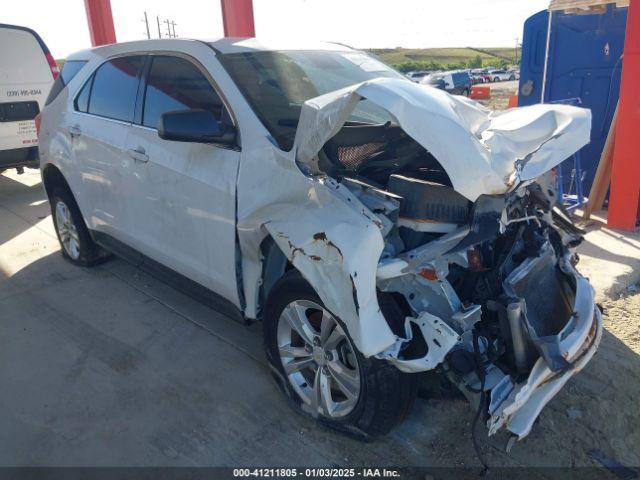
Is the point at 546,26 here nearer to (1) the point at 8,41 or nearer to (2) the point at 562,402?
(2) the point at 562,402

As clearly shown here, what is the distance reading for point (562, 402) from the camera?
10.2ft

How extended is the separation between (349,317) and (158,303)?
2572mm

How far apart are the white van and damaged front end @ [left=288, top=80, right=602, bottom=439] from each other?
667 cm

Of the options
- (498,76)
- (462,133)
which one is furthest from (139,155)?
(498,76)

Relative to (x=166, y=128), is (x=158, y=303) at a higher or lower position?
lower

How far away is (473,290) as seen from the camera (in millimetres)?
2705

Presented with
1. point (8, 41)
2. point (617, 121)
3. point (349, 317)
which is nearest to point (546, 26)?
point (617, 121)

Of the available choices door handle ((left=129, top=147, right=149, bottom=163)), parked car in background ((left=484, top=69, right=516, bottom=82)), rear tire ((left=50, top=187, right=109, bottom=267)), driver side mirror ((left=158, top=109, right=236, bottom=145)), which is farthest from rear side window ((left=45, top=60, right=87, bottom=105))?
parked car in background ((left=484, top=69, right=516, bottom=82))

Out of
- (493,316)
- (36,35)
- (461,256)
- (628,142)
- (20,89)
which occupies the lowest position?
(493,316)

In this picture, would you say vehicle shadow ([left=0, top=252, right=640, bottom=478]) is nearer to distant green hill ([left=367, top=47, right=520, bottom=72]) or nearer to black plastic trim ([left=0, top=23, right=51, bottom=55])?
black plastic trim ([left=0, top=23, right=51, bottom=55])

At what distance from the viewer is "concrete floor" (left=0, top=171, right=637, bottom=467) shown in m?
2.78

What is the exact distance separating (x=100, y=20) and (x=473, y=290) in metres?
9.89

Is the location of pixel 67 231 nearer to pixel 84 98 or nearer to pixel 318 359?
pixel 84 98

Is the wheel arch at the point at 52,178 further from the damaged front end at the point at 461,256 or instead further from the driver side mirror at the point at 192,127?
the damaged front end at the point at 461,256
